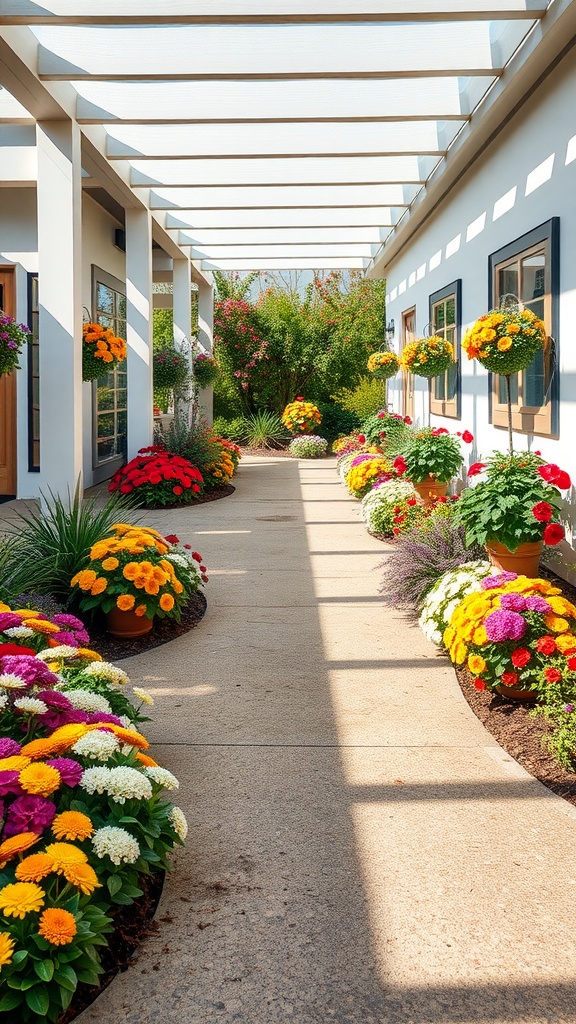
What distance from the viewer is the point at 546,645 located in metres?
3.37

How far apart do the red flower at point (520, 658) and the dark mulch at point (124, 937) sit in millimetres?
1657

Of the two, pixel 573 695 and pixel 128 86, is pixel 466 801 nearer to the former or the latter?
pixel 573 695

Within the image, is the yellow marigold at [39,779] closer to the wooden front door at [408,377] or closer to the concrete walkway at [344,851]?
the concrete walkway at [344,851]

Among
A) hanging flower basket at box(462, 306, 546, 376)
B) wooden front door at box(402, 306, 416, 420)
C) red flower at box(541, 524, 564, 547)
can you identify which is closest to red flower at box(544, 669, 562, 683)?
red flower at box(541, 524, 564, 547)

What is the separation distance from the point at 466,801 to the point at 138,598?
2220mm

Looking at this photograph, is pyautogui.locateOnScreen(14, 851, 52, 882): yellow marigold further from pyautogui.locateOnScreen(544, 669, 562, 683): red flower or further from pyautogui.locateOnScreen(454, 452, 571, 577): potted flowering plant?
pyautogui.locateOnScreen(454, 452, 571, 577): potted flowering plant

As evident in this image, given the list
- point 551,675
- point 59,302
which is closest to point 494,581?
point 551,675

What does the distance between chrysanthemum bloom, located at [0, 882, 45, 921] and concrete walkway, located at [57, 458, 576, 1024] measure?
292mm

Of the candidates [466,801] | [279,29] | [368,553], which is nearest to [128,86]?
[279,29]

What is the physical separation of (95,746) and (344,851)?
0.81m

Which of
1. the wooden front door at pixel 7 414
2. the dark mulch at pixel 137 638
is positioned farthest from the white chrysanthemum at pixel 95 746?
the wooden front door at pixel 7 414

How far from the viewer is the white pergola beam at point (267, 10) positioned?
5148mm

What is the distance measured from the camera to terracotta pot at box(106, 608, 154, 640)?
4539 mm

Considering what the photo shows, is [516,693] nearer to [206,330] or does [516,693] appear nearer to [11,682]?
[11,682]
